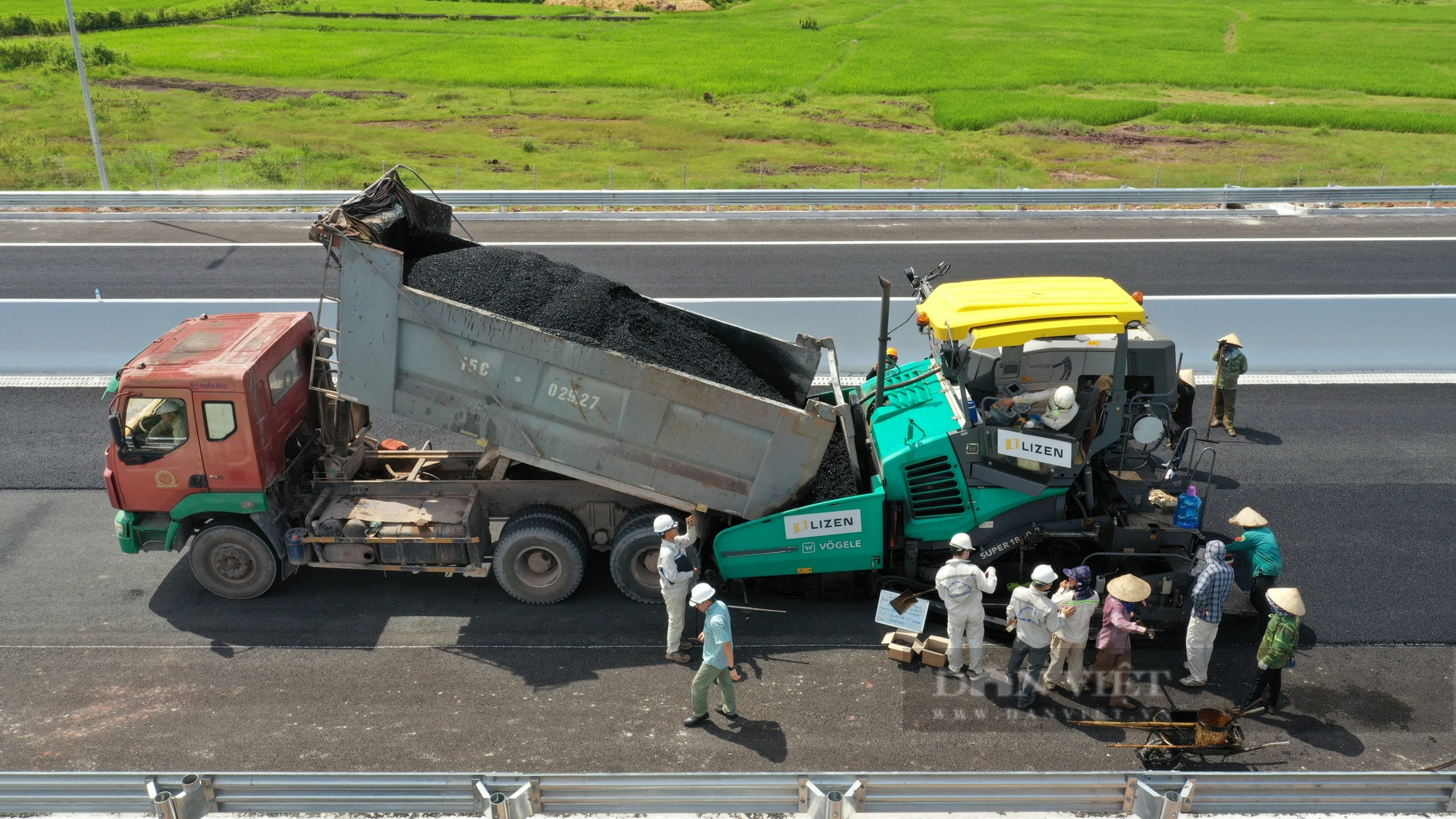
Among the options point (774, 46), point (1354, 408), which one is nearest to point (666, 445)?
point (1354, 408)

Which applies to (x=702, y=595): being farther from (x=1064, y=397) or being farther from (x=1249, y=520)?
(x=1249, y=520)

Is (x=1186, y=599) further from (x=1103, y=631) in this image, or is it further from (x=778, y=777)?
(x=778, y=777)

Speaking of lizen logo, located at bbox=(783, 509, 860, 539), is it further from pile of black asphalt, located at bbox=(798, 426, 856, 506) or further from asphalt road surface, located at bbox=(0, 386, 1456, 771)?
asphalt road surface, located at bbox=(0, 386, 1456, 771)

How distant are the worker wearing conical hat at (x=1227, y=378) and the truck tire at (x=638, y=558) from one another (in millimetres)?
7558

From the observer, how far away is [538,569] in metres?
9.40

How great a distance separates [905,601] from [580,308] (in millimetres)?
3864

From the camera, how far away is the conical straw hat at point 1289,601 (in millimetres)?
7465

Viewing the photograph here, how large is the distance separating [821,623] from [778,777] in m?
3.61

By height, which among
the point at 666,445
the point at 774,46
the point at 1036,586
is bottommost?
the point at 1036,586

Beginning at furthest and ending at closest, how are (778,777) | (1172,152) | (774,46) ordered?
1. (774,46)
2. (1172,152)
3. (778,777)

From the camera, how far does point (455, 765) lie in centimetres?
735

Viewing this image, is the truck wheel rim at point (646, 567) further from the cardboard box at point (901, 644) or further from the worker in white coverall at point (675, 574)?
the cardboard box at point (901, 644)

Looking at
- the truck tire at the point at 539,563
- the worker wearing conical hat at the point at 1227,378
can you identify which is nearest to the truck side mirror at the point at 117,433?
the truck tire at the point at 539,563

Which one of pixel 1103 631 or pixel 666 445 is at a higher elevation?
pixel 666 445
